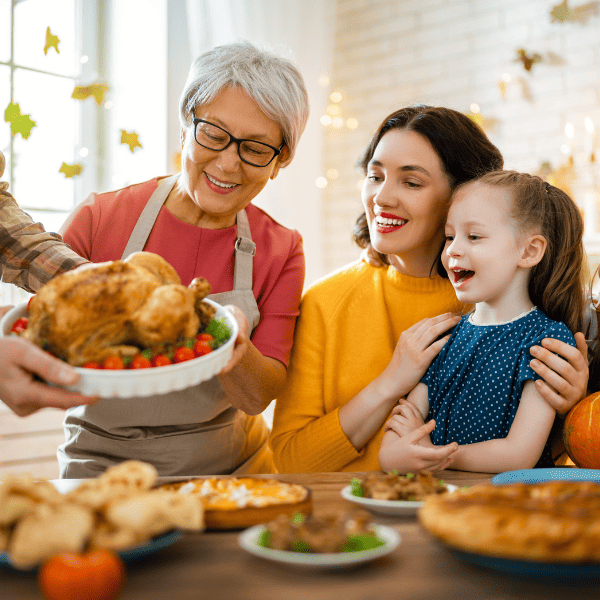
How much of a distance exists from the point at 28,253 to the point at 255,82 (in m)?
0.69

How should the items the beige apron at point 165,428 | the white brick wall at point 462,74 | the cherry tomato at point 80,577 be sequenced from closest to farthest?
the cherry tomato at point 80,577
the beige apron at point 165,428
the white brick wall at point 462,74

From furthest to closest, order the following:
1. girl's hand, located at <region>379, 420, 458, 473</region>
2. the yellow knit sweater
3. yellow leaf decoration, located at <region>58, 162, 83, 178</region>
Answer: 1. yellow leaf decoration, located at <region>58, 162, 83, 178</region>
2. the yellow knit sweater
3. girl's hand, located at <region>379, 420, 458, 473</region>

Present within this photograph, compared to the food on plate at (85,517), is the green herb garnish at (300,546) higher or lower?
lower

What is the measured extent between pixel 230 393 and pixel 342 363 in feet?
1.23

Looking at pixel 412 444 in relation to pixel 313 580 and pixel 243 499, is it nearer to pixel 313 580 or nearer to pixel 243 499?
pixel 243 499

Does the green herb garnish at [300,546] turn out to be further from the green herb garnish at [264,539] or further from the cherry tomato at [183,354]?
the cherry tomato at [183,354]

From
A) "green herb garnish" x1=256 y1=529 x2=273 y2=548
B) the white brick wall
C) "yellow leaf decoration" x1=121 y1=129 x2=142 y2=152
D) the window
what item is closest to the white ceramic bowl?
"green herb garnish" x1=256 y1=529 x2=273 y2=548

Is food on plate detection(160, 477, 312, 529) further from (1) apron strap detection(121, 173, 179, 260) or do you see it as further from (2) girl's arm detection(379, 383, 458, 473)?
(1) apron strap detection(121, 173, 179, 260)

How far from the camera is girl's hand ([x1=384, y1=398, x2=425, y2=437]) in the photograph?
1.52m

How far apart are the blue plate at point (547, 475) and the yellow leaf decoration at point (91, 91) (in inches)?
115

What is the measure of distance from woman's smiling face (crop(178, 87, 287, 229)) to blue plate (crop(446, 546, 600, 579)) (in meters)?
1.15

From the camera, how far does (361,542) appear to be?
0.79m

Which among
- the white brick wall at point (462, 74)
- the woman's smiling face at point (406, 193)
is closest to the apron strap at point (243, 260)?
the woman's smiling face at point (406, 193)

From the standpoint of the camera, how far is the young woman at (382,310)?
1683 millimetres
